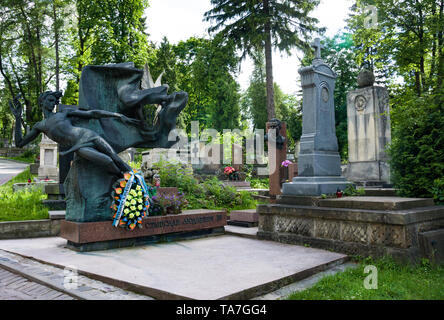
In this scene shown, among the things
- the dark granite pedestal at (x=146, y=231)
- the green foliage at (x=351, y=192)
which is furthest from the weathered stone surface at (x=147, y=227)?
the green foliage at (x=351, y=192)

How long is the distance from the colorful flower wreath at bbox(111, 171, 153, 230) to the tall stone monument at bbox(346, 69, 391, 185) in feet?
25.2

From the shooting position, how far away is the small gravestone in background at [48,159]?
21.8 metres

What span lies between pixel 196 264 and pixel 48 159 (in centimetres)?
2041

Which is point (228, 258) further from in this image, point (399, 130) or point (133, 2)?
point (133, 2)

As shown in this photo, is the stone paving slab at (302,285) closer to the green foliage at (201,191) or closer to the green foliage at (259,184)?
the green foliage at (201,191)

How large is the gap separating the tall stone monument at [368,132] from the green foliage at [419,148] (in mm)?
4100

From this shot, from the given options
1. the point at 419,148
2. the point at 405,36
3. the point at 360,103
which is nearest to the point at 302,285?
the point at 419,148

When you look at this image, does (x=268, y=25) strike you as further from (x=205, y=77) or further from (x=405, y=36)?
(x=405, y=36)

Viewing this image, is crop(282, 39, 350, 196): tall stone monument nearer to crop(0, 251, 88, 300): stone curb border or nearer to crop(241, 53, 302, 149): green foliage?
crop(0, 251, 88, 300): stone curb border

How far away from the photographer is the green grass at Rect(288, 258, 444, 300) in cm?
379

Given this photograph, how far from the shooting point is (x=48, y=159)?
22141 mm

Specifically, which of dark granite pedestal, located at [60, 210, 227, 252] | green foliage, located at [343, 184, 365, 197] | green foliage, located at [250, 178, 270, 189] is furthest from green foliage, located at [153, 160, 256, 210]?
green foliage, located at [250, 178, 270, 189]

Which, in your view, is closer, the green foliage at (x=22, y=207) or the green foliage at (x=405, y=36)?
the green foliage at (x=22, y=207)
